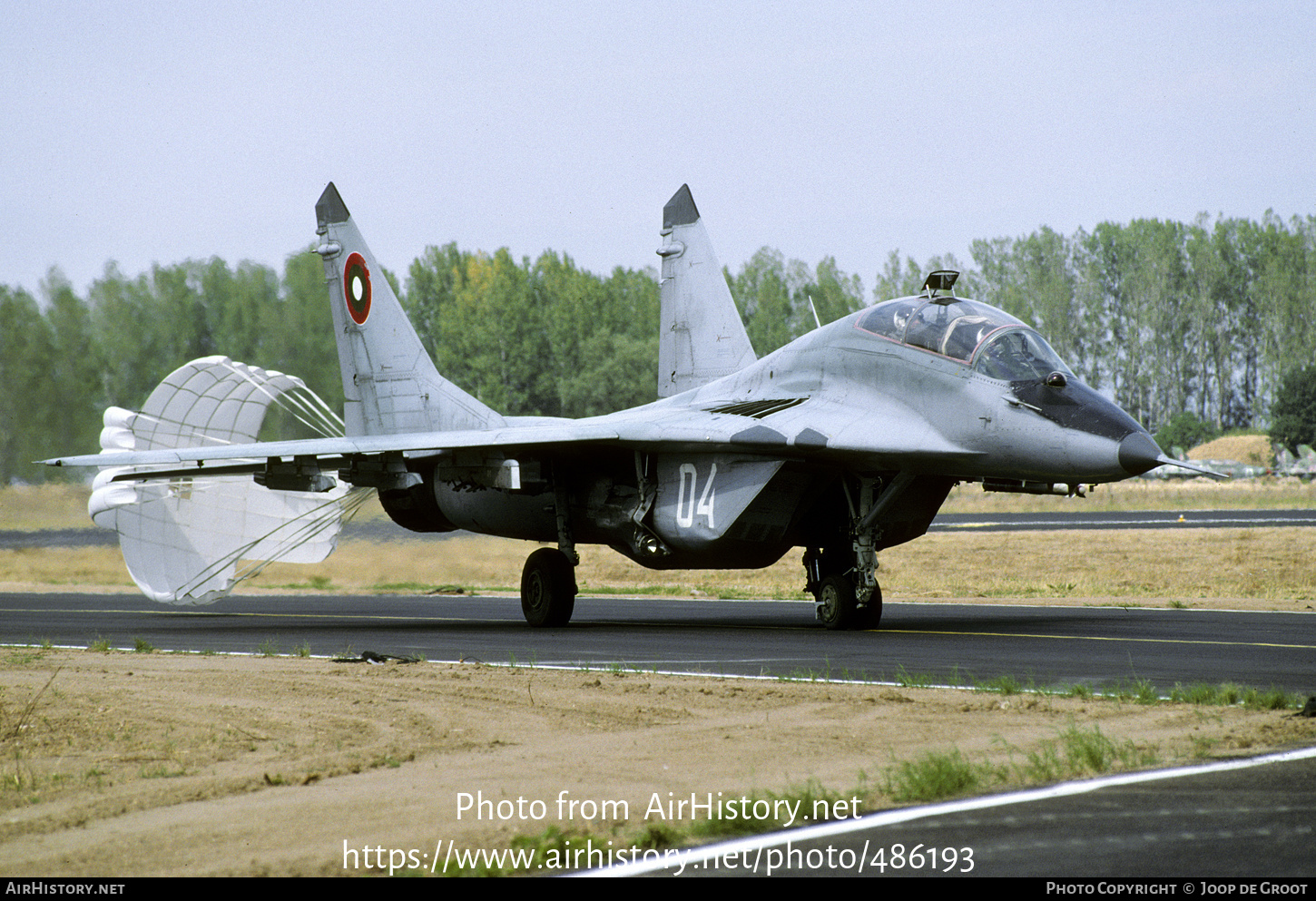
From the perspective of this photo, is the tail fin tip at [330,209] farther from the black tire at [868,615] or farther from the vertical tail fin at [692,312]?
the black tire at [868,615]

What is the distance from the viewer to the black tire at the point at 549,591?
1856cm

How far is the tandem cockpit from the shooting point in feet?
47.4

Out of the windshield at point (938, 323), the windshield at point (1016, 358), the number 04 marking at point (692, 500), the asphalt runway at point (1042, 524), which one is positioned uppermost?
the windshield at point (938, 323)

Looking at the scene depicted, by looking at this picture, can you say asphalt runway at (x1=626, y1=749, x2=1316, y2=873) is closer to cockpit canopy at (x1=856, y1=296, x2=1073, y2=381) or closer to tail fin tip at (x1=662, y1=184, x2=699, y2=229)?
cockpit canopy at (x1=856, y1=296, x2=1073, y2=381)

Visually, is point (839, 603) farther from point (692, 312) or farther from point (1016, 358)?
point (692, 312)

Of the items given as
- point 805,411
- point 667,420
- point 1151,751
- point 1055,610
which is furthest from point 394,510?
point 1151,751

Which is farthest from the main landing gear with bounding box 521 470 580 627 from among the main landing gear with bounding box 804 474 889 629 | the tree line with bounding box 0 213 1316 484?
the tree line with bounding box 0 213 1316 484

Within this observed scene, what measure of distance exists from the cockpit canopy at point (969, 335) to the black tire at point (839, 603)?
3.07 metres

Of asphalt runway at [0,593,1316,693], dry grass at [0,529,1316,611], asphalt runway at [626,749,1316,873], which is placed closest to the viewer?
asphalt runway at [626,749,1316,873]

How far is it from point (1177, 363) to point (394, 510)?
73.6m

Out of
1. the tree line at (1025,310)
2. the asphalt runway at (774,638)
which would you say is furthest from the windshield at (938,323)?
the tree line at (1025,310)

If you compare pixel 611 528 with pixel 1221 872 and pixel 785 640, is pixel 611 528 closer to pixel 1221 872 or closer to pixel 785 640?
pixel 785 640

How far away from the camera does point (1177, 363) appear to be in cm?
8388

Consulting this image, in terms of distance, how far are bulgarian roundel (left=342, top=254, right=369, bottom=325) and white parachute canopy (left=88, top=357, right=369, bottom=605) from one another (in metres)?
1.59
